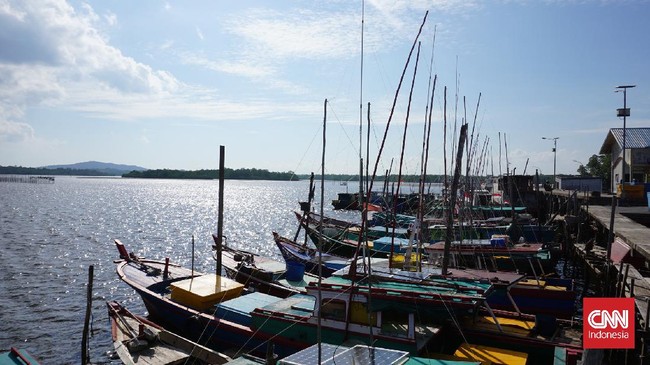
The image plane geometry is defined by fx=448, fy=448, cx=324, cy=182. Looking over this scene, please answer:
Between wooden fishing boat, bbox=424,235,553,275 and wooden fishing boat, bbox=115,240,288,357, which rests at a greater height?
wooden fishing boat, bbox=424,235,553,275

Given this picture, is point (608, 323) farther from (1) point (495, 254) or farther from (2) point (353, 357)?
(1) point (495, 254)

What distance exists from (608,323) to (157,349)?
1471 cm

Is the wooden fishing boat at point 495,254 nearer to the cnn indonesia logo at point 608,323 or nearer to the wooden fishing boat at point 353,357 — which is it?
the cnn indonesia logo at point 608,323

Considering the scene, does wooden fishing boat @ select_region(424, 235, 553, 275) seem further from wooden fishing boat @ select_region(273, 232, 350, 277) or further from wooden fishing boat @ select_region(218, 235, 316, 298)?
wooden fishing boat @ select_region(218, 235, 316, 298)

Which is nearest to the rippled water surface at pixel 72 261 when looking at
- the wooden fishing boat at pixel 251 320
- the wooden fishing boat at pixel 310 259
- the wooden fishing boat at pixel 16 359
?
the wooden fishing boat at pixel 251 320

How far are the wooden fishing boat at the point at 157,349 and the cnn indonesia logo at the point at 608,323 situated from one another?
10.8m

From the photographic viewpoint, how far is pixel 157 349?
16000mm

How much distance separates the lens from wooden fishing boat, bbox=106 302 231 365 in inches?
597

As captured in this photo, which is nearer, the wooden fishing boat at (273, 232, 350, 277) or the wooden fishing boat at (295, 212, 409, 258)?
the wooden fishing boat at (273, 232, 350, 277)

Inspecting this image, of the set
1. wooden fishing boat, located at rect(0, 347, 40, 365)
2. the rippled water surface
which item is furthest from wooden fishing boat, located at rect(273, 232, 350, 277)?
wooden fishing boat, located at rect(0, 347, 40, 365)

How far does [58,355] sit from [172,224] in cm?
6133

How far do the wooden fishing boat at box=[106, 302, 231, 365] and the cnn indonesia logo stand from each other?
1082 cm

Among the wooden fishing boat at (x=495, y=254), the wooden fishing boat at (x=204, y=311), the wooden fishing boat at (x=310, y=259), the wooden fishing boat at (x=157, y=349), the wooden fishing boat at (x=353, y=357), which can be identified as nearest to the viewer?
the wooden fishing boat at (x=353, y=357)

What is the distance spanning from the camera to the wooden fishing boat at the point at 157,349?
15.2 meters
